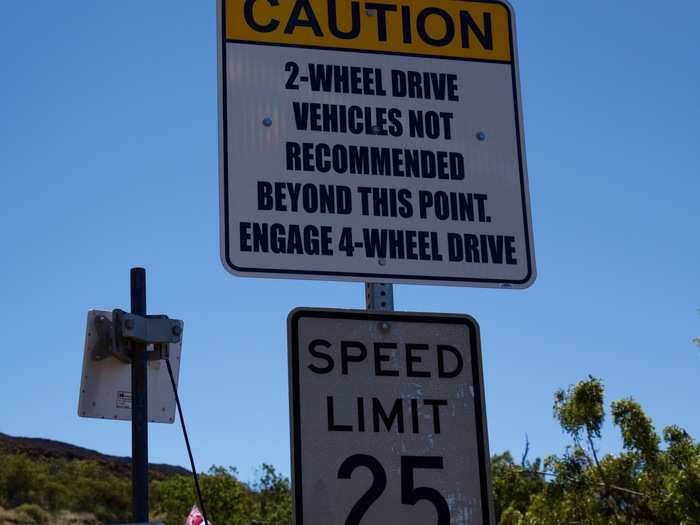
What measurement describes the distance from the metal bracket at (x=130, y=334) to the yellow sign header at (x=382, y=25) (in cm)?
195

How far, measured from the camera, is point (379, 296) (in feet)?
11.0

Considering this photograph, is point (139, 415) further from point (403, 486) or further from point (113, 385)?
point (403, 486)

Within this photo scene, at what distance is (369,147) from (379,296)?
503 mm

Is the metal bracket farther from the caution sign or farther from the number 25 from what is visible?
the number 25

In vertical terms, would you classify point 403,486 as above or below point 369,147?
below

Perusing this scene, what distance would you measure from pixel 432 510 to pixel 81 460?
6821 cm

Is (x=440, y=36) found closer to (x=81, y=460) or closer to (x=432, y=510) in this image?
(x=432, y=510)

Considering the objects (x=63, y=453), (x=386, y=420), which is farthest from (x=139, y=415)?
(x=63, y=453)

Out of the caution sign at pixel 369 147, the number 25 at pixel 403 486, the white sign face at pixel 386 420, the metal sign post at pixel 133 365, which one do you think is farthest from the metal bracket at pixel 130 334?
the number 25 at pixel 403 486

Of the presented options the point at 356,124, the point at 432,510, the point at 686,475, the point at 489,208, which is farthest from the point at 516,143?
the point at 686,475

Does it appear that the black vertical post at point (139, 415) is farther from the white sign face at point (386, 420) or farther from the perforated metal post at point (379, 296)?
the white sign face at point (386, 420)

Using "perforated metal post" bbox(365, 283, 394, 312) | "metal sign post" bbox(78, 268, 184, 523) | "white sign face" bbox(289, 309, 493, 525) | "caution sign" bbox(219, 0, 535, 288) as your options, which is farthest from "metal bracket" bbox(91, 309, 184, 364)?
"white sign face" bbox(289, 309, 493, 525)

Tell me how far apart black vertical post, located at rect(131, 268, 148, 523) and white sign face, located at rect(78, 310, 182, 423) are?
6.1 inches

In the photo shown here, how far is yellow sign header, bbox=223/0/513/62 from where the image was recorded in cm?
364
